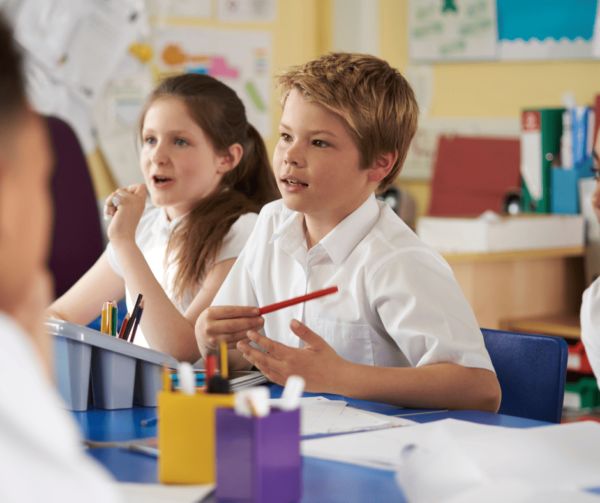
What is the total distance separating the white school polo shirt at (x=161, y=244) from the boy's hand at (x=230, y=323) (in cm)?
32

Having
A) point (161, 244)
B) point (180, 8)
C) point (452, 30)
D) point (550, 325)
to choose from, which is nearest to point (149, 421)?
point (161, 244)

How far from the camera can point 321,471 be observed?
620 mm

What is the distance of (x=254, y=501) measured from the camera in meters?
0.52

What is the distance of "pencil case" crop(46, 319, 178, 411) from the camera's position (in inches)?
32.9

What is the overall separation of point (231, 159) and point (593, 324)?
0.79 meters

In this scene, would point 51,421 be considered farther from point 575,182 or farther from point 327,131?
point 575,182

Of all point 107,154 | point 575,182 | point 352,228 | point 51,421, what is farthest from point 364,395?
point 107,154

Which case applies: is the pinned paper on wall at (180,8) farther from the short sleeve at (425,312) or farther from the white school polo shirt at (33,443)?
the white school polo shirt at (33,443)

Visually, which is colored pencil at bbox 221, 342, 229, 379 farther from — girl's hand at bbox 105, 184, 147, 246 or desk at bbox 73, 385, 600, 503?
girl's hand at bbox 105, 184, 147, 246

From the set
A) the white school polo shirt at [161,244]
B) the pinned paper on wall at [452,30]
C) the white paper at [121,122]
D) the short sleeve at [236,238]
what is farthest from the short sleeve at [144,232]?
the pinned paper on wall at [452,30]

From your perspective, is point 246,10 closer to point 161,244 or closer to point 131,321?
point 161,244

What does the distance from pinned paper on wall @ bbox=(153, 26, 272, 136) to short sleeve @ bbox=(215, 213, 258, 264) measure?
4.53 feet

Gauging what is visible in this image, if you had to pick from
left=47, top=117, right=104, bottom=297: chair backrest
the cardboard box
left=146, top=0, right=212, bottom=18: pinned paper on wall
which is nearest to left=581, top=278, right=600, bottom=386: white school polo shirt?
the cardboard box

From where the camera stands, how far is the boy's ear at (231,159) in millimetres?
1494
